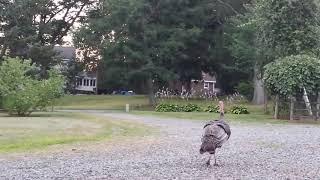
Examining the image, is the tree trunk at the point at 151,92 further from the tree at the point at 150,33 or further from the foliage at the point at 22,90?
the foliage at the point at 22,90

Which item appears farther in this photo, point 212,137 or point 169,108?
point 169,108

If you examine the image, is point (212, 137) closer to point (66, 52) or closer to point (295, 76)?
point (295, 76)

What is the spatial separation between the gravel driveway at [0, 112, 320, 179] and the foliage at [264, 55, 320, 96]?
1192cm

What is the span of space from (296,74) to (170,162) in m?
18.6

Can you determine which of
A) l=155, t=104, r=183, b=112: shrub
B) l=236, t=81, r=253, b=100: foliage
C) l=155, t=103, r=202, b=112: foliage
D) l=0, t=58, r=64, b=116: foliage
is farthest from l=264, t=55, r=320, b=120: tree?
l=236, t=81, r=253, b=100: foliage

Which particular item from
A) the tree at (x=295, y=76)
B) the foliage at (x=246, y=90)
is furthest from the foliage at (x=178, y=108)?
the foliage at (x=246, y=90)

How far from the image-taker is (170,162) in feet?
41.2

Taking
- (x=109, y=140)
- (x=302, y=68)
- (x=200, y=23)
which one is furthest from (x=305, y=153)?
(x=200, y=23)

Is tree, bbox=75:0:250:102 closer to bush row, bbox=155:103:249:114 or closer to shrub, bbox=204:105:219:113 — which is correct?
bush row, bbox=155:103:249:114

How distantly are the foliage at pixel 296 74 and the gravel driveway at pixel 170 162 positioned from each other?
11916mm

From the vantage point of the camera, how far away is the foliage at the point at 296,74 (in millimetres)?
29609

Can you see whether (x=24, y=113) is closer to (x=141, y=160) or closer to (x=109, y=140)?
(x=109, y=140)

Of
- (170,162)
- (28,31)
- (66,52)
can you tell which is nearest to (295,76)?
(170,162)

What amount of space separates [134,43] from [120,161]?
117ft
